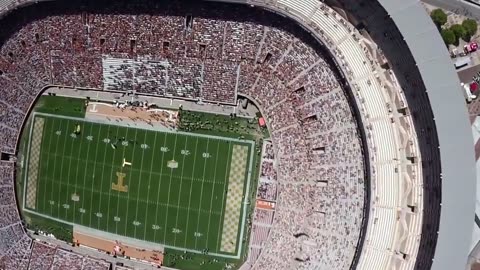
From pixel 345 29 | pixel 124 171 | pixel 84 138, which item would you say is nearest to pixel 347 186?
pixel 345 29

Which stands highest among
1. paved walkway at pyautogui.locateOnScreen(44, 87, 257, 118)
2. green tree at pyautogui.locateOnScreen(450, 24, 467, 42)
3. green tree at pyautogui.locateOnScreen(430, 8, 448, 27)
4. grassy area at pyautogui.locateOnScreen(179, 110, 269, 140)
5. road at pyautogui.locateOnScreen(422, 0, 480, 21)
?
road at pyautogui.locateOnScreen(422, 0, 480, 21)

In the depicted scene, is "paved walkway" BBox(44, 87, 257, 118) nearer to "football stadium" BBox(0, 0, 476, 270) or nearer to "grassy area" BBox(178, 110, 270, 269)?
"football stadium" BBox(0, 0, 476, 270)

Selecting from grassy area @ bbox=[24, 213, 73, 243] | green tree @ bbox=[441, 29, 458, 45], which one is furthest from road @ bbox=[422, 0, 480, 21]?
grassy area @ bbox=[24, 213, 73, 243]

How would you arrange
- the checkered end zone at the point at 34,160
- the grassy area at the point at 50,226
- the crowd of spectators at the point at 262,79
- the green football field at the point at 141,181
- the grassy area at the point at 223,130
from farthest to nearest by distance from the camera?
the checkered end zone at the point at 34,160 < the grassy area at the point at 50,226 < the green football field at the point at 141,181 < the grassy area at the point at 223,130 < the crowd of spectators at the point at 262,79

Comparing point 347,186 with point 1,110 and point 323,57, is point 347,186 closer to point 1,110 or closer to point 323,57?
point 323,57

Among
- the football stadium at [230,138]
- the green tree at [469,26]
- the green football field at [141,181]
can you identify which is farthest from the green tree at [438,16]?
the green football field at [141,181]

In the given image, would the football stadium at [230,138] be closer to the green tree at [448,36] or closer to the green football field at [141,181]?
the green football field at [141,181]
